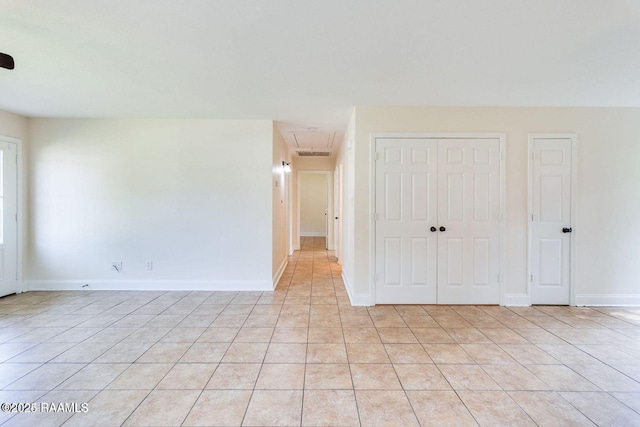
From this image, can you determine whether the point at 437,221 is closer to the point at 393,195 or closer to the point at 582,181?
the point at 393,195

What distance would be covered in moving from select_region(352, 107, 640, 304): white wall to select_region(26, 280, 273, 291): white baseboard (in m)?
1.61

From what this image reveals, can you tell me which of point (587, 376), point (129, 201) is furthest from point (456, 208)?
point (129, 201)

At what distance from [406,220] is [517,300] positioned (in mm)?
1738

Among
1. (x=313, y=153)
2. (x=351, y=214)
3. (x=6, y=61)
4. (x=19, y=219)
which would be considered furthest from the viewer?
(x=313, y=153)

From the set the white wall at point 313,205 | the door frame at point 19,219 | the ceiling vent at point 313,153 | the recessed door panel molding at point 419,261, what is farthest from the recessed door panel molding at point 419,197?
the white wall at point 313,205

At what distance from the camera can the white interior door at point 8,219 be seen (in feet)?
12.6

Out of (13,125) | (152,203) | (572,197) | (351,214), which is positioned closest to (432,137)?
(351,214)

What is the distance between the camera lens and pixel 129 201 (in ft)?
13.6

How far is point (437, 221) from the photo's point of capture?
3.57m

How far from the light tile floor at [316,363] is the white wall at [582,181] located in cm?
44

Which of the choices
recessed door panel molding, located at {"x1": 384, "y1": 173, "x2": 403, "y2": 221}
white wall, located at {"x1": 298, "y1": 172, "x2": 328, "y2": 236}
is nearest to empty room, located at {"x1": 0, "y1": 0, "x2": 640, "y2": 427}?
recessed door panel molding, located at {"x1": 384, "y1": 173, "x2": 403, "y2": 221}

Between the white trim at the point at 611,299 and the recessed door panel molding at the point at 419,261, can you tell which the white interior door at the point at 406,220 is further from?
the white trim at the point at 611,299

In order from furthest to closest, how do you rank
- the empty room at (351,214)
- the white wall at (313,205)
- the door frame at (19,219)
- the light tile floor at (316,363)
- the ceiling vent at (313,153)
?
the white wall at (313,205)
the ceiling vent at (313,153)
the door frame at (19,219)
the empty room at (351,214)
the light tile floor at (316,363)

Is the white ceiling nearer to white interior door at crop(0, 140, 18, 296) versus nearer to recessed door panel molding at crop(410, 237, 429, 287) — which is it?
white interior door at crop(0, 140, 18, 296)
